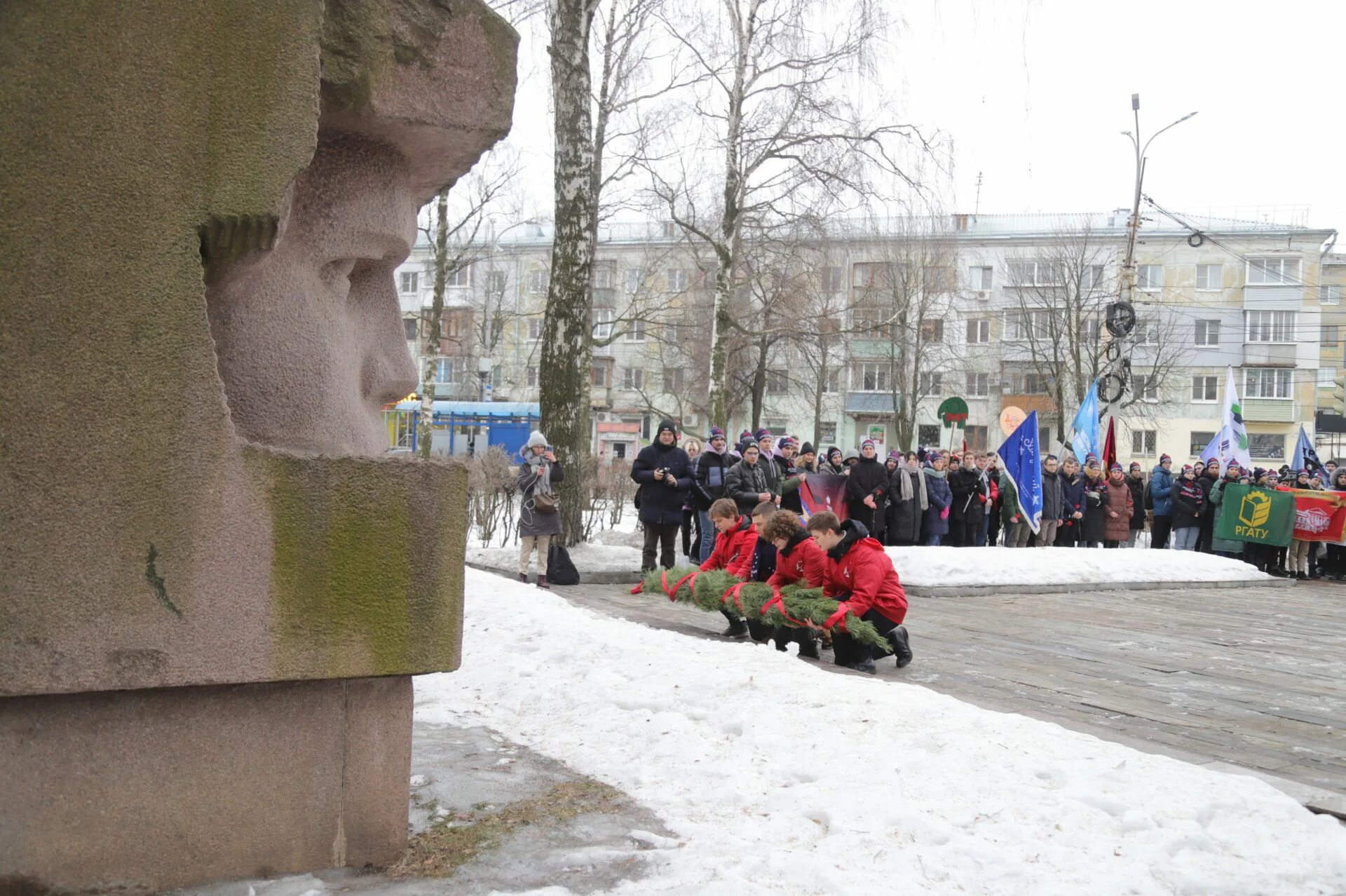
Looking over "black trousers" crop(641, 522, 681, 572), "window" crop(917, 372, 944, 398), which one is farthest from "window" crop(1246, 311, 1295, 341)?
"black trousers" crop(641, 522, 681, 572)

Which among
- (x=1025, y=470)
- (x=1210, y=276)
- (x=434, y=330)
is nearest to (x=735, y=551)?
(x=1025, y=470)

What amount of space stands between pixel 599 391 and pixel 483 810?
2178 inches

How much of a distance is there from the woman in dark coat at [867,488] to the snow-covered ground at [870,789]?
9435 mm

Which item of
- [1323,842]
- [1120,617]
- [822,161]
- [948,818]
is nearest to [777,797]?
[948,818]

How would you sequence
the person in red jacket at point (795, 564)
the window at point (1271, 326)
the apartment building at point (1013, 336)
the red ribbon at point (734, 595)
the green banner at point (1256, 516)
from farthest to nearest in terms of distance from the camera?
the window at point (1271, 326)
the apartment building at point (1013, 336)
the green banner at point (1256, 516)
the red ribbon at point (734, 595)
the person in red jacket at point (795, 564)

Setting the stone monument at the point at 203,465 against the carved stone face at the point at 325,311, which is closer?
the stone monument at the point at 203,465

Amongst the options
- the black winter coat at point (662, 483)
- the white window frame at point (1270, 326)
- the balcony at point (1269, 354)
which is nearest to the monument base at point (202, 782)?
the black winter coat at point (662, 483)

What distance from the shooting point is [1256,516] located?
1981 cm

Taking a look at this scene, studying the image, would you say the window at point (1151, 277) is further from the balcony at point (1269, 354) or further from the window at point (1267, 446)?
the window at point (1267, 446)

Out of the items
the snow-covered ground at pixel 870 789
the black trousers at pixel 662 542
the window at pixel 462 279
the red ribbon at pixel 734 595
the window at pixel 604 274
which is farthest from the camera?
the window at pixel 462 279

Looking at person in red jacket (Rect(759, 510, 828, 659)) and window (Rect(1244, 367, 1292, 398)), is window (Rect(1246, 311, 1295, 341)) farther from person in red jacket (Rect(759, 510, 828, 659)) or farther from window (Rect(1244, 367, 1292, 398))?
person in red jacket (Rect(759, 510, 828, 659))

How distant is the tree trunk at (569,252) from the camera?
526 inches

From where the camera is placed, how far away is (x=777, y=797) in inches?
184

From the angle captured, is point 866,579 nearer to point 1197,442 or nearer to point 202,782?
point 202,782
